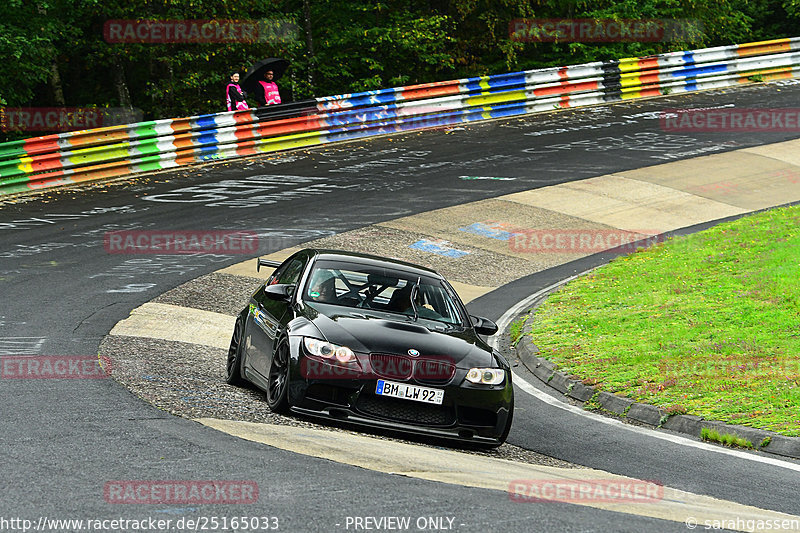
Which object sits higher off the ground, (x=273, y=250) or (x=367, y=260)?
(x=367, y=260)

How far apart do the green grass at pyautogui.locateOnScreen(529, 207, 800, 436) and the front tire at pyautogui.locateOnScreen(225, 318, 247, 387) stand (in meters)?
3.86

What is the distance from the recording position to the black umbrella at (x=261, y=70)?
26.8 m

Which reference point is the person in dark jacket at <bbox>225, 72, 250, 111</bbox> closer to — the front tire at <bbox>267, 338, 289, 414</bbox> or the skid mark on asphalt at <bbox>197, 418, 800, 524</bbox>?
the front tire at <bbox>267, 338, 289, 414</bbox>

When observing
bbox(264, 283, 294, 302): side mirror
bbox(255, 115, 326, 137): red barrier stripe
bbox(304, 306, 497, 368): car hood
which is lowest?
bbox(304, 306, 497, 368): car hood

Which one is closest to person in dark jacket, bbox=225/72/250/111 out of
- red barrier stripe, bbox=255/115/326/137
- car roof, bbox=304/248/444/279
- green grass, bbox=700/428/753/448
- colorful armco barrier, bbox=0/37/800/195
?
colorful armco barrier, bbox=0/37/800/195

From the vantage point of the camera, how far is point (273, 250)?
1766 centimetres

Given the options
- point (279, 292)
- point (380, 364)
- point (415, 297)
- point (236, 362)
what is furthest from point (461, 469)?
A: point (236, 362)

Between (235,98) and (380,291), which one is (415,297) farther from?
(235,98)

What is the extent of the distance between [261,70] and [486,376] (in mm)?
19909

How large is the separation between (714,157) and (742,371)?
16.2 meters

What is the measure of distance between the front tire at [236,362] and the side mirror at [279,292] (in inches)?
35.0

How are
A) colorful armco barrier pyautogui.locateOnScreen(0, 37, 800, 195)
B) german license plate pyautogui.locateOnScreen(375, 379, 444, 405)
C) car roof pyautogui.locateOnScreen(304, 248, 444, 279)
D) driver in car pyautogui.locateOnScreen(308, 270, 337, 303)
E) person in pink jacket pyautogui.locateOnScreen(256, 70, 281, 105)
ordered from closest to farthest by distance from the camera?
german license plate pyautogui.locateOnScreen(375, 379, 444, 405)
driver in car pyautogui.locateOnScreen(308, 270, 337, 303)
car roof pyautogui.locateOnScreen(304, 248, 444, 279)
colorful armco barrier pyautogui.locateOnScreen(0, 37, 800, 195)
person in pink jacket pyautogui.locateOnScreen(256, 70, 281, 105)

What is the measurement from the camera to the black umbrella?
2684 cm

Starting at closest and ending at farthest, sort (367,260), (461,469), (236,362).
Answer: (461,469) < (367,260) < (236,362)
